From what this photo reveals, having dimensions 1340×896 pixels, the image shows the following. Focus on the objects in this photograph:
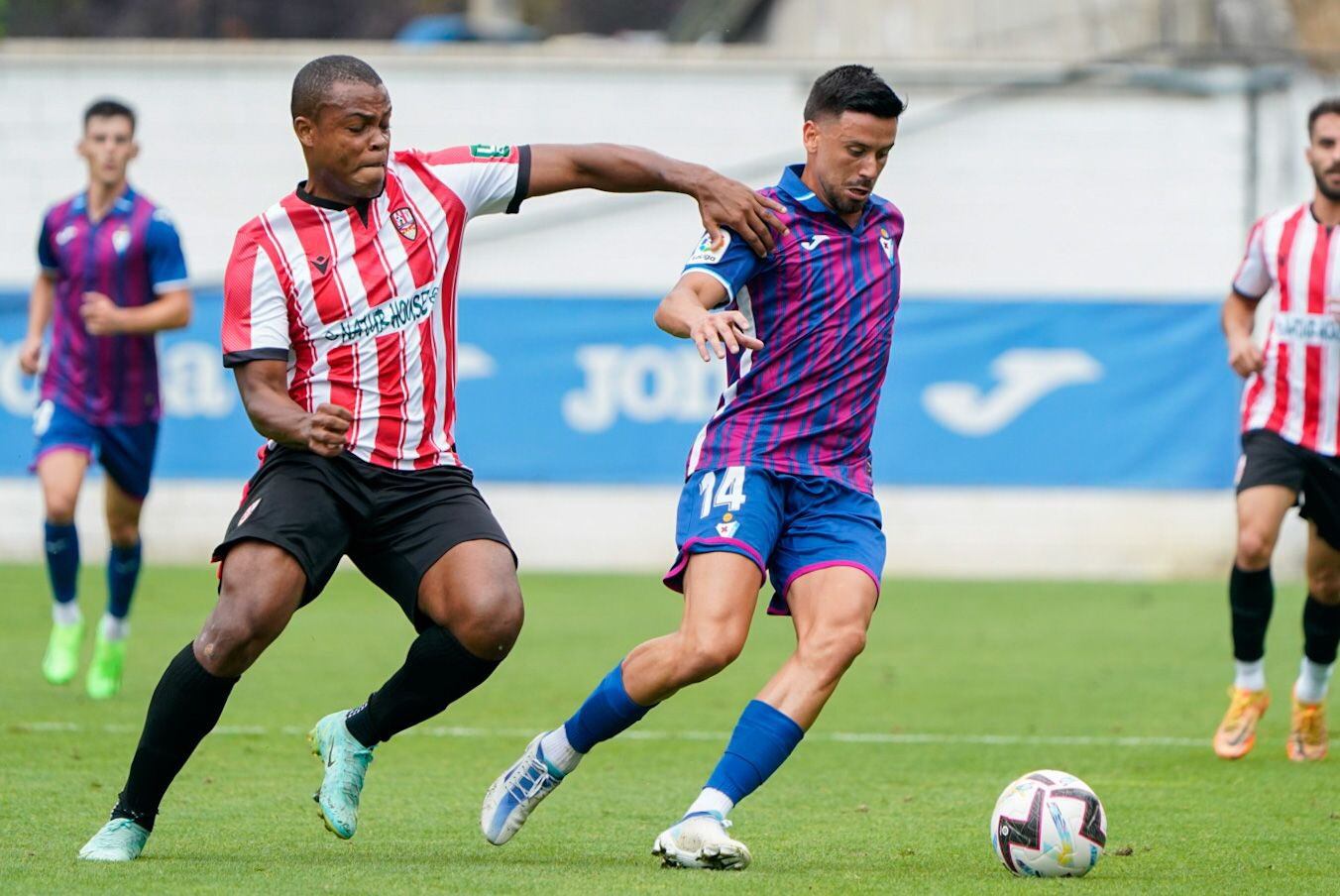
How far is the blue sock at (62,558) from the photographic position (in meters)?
9.15

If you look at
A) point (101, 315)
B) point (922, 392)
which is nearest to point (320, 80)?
point (101, 315)

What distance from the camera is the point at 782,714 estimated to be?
5.03 metres

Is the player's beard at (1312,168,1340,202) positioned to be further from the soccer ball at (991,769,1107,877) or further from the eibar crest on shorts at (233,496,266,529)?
the eibar crest on shorts at (233,496,266,529)

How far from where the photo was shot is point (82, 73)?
16.5 metres

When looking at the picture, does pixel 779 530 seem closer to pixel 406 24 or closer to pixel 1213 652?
pixel 1213 652

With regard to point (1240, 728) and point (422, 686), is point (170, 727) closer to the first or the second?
point (422, 686)

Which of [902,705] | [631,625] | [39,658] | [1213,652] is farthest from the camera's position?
[631,625]

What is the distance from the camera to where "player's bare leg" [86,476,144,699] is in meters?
8.90

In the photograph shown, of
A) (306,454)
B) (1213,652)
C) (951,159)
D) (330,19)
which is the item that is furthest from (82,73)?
(330,19)


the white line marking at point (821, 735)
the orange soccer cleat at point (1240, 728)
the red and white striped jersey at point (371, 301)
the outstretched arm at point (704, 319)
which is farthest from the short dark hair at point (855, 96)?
the white line marking at point (821, 735)

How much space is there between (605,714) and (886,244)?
1529 millimetres

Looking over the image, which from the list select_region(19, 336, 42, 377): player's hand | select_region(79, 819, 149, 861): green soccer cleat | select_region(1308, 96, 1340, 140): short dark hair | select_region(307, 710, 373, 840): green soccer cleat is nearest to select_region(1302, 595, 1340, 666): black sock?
select_region(1308, 96, 1340, 140): short dark hair

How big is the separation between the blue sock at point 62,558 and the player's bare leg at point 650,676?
448cm

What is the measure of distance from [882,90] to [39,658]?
6.66 metres
